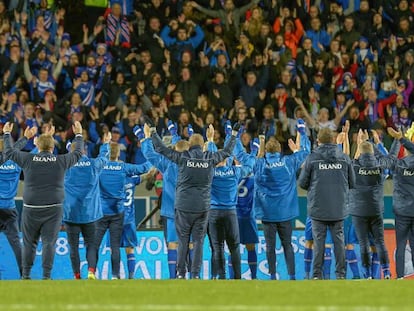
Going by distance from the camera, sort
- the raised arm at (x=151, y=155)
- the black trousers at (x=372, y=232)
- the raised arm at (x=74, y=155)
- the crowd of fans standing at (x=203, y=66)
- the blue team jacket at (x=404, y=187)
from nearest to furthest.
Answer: the raised arm at (x=74, y=155) < the blue team jacket at (x=404, y=187) < the raised arm at (x=151, y=155) < the black trousers at (x=372, y=232) < the crowd of fans standing at (x=203, y=66)

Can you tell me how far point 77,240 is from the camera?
1942 centimetres

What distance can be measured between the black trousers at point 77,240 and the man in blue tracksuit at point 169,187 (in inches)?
46.2

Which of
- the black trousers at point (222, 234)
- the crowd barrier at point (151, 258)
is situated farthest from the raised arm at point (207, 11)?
the black trousers at point (222, 234)

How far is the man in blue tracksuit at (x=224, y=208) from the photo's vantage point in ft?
62.3

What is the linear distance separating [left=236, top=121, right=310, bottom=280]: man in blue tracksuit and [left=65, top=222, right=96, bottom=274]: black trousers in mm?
2600

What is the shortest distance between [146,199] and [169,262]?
3260 millimetres

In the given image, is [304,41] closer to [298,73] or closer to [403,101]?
[298,73]

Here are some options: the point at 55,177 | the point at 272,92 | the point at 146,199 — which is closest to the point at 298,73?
the point at 272,92

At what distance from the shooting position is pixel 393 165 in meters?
18.8

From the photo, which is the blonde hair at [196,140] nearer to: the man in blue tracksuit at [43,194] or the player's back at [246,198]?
the man in blue tracksuit at [43,194]

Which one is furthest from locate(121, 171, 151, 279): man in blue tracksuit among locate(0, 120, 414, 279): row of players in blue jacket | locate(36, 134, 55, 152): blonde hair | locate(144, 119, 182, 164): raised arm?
locate(36, 134, 55, 152): blonde hair

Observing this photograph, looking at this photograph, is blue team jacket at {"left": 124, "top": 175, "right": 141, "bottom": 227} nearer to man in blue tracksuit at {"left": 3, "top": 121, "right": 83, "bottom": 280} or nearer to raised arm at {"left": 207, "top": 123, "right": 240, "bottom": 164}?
raised arm at {"left": 207, "top": 123, "right": 240, "bottom": 164}

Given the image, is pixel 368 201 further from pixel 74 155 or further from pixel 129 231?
pixel 74 155

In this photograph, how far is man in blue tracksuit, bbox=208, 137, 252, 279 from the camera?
62.3 ft
